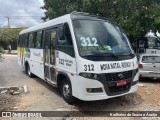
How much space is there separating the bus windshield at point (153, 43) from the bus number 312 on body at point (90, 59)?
12.6 meters

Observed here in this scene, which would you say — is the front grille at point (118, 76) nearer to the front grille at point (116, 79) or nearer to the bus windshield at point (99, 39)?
the front grille at point (116, 79)

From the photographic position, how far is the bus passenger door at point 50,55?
8836 mm

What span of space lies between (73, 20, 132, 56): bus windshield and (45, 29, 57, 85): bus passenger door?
1.52 meters

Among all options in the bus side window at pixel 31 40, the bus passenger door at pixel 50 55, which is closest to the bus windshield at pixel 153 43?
the bus side window at pixel 31 40

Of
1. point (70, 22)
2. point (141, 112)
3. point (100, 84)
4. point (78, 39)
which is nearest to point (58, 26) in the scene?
point (70, 22)

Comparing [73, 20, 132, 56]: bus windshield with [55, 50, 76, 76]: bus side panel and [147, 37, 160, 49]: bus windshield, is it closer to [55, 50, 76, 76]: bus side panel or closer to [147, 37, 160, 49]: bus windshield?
[55, 50, 76, 76]: bus side panel

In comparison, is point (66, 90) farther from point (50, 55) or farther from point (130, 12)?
point (130, 12)

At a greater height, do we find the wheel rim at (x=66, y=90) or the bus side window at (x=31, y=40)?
the bus side window at (x=31, y=40)

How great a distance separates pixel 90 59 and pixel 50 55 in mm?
2714

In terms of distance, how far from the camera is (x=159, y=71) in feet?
38.4

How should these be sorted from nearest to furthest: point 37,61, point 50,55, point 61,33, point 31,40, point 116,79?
1. point 116,79
2. point 61,33
3. point 50,55
4. point 37,61
5. point 31,40

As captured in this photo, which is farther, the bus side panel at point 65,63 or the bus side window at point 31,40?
the bus side window at point 31,40

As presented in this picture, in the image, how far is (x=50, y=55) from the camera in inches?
360

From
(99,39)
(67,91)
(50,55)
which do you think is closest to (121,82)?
(99,39)
